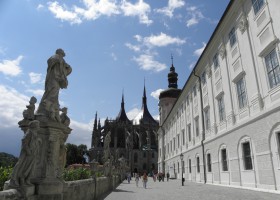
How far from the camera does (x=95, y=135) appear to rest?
3848 inches

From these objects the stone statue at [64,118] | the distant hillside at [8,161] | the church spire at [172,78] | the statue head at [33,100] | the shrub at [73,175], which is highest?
the church spire at [172,78]

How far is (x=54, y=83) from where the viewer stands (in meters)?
6.32

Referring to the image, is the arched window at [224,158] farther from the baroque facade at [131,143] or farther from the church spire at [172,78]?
the baroque facade at [131,143]

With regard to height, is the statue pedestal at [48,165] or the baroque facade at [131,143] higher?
the baroque facade at [131,143]

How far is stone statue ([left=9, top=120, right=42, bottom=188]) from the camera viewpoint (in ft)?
14.7

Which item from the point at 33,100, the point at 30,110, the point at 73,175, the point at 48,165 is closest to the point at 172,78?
the point at 73,175

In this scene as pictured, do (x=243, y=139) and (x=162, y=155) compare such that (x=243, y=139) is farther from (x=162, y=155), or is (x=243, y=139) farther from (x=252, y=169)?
(x=162, y=155)

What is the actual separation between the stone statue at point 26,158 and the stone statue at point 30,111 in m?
1.76

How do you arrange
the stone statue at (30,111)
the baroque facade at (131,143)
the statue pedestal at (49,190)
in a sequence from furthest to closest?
the baroque facade at (131,143), the stone statue at (30,111), the statue pedestal at (49,190)

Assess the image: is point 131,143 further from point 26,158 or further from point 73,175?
point 26,158

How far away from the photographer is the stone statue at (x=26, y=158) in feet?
14.7

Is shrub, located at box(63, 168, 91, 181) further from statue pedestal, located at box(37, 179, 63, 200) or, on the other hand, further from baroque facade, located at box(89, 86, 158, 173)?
baroque facade, located at box(89, 86, 158, 173)

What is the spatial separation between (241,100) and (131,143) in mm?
82533

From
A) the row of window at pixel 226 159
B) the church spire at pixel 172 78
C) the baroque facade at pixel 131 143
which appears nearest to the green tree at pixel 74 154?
the baroque facade at pixel 131 143
